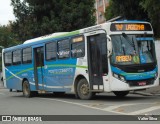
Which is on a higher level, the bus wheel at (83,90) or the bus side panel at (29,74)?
the bus side panel at (29,74)

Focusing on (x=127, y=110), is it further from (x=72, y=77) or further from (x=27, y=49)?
(x=27, y=49)

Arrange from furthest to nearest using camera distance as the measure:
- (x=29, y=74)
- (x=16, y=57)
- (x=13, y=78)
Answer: (x=13, y=78)
(x=16, y=57)
(x=29, y=74)

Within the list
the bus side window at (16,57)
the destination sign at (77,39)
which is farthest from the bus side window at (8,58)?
the destination sign at (77,39)

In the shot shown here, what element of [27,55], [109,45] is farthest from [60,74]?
[109,45]

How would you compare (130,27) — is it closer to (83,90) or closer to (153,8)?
(153,8)

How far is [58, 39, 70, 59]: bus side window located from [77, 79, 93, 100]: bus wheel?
1.61 m

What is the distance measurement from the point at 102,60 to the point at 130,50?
3.83 ft

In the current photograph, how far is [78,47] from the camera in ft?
59.5

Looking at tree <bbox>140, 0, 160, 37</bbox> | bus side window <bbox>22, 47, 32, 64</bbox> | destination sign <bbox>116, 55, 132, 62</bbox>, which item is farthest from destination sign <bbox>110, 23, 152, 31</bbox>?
bus side window <bbox>22, 47, 32, 64</bbox>

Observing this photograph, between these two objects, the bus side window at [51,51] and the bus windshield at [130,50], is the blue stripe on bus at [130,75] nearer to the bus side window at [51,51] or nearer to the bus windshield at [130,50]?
the bus windshield at [130,50]

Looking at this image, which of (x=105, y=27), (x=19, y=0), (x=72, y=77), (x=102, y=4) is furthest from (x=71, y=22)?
(x=102, y=4)

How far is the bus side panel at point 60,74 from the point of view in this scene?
18.8 metres

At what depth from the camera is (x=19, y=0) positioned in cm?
3225

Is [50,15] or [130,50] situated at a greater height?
[50,15]
